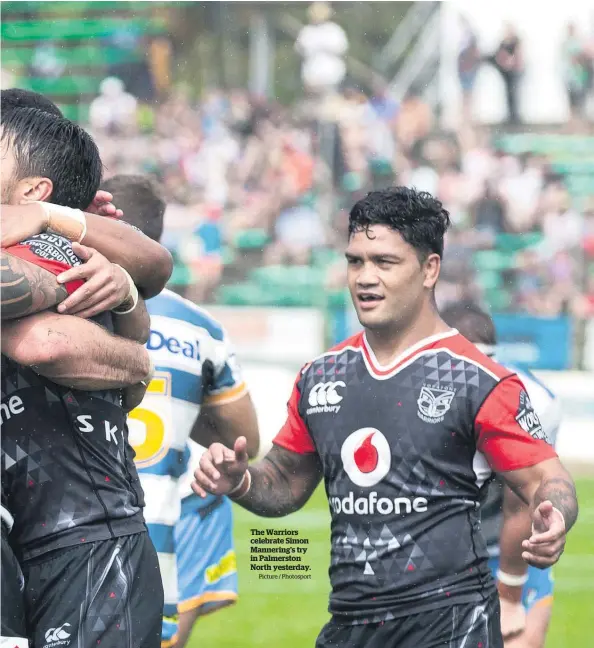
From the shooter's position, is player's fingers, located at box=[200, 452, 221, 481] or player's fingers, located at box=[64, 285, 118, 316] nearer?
player's fingers, located at box=[64, 285, 118, 316]

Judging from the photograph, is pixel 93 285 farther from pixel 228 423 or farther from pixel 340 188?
pixel 340 188

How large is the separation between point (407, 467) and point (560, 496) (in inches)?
16.4

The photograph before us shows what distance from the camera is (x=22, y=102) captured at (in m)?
2.81

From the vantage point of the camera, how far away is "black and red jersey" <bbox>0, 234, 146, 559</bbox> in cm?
258

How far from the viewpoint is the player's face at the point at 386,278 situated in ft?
11.1

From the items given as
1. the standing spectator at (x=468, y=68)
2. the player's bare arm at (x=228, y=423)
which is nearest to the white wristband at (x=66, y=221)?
the player's bare arm at (x=228, y=423)

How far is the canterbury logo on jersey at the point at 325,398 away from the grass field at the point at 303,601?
3174 millimetres

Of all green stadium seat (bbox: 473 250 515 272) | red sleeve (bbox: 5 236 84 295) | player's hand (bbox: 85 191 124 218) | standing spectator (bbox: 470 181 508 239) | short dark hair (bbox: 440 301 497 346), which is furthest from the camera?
standing spectator (bbox: 470 181 508 239)

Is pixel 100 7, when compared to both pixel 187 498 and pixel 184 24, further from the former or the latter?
pixel 187 498

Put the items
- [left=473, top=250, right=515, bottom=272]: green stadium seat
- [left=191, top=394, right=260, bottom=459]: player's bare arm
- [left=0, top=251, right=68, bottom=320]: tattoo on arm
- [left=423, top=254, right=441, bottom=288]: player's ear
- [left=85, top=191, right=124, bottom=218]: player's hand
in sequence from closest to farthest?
[left=0, top=251, right=68, bottom=320]: tattoo on arm < [left=85, top=191, right=124, bottom=218]: player's hand < [left=423, top=254, right=441, bottom=288]: player's ear < [left=191, top=394, right=260, bottom=459]: player's bare arm < [left=473, top=250, right=515, bottom=272]: green stadium seat

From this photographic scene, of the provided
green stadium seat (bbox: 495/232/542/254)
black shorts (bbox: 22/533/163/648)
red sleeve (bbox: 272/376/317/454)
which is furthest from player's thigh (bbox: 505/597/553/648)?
green stadium seat (bbox: 495/232/542/254)

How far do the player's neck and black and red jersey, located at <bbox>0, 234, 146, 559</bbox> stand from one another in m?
1.01

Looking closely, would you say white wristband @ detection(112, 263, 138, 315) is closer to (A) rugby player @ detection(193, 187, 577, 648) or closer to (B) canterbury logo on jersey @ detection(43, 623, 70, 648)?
(A) rugby player @ detection(193, 187, 577, 648)

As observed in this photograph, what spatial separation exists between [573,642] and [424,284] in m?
3.49
